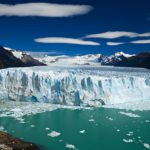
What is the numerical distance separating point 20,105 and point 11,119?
19.8 ft

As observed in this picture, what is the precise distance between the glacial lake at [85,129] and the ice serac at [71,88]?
2.80 metres

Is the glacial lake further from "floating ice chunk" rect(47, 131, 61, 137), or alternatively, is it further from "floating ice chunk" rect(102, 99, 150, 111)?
"floating ice chunk" rect(102, 99, 150, 111)

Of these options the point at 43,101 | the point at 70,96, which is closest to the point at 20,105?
the point at 43,101

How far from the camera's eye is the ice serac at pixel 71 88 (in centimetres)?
3334

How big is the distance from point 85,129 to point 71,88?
10571 mm

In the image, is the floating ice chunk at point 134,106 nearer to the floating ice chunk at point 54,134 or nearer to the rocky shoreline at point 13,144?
the floating ice chunk at point 54,134

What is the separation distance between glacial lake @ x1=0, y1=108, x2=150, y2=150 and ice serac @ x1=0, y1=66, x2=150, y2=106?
9.19 ft

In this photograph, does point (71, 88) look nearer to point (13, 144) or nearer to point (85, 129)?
point (85, 129)

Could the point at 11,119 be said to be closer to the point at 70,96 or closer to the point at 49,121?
the point at 49,121

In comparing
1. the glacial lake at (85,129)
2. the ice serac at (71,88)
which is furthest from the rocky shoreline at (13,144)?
the ice serac at (71,88)

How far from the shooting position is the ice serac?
33.3 m

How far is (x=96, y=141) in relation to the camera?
20.7m

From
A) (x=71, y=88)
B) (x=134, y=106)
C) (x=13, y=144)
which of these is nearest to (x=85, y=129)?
(x=13, y=144)

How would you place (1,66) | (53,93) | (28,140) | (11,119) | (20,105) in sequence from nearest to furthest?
(28,140) → (11,119) → (20,105) → (53,93) → (1,66)
